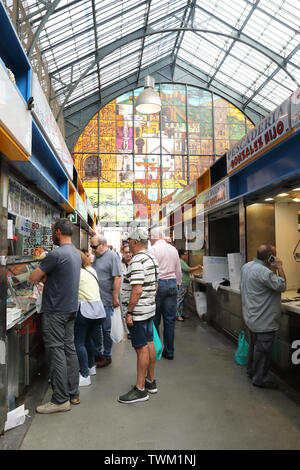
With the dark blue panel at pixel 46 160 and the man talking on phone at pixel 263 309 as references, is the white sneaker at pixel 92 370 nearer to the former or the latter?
the man talking on phone at pixel 263 309

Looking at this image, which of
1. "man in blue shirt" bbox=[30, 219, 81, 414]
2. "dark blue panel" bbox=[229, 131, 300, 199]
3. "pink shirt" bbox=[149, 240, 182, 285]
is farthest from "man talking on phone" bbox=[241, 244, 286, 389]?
"man in blue shirt" bbox=[30, 219, 81, 414]

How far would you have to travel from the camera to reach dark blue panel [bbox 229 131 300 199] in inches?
132

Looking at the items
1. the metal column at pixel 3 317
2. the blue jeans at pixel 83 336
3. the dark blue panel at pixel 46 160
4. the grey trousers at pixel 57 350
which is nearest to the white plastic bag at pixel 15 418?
the metal column at pixel 3 317

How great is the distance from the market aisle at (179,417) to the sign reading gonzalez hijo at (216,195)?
96.6 inches

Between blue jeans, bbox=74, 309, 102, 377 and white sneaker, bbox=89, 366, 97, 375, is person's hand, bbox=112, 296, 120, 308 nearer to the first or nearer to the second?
blue jeans, bbox=74, 309, 102, 377

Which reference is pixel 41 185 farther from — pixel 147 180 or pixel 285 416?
pixel 147 180

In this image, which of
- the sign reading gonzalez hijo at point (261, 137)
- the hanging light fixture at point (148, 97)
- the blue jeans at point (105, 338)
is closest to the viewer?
the sign reading gonzalez hijo at point (261, 137)

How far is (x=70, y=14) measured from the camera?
1096 cm

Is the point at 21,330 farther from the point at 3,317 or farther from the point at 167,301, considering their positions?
the point at 167,301

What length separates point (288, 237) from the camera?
4.84 metres

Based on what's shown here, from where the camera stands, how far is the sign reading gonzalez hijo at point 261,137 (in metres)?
3.32

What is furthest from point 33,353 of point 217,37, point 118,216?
point 217,37

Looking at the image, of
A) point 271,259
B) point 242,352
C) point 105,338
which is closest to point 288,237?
point 271,259
